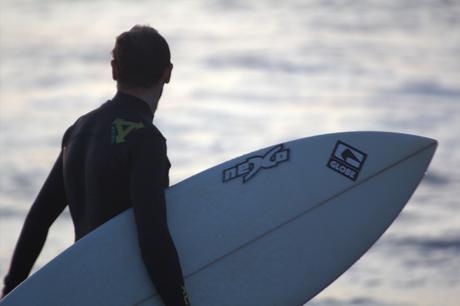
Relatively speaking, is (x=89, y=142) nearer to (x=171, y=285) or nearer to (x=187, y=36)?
(x=171, y=285)

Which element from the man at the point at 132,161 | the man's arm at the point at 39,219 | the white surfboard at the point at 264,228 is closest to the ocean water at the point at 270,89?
the white surfboard at the point at 264,228

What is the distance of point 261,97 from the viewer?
11.5 meters

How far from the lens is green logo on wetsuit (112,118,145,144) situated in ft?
11.9

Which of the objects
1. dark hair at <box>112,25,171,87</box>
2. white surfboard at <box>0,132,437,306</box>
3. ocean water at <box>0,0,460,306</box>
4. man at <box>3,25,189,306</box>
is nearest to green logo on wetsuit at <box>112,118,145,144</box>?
man at <box>3,25,189,306</box>

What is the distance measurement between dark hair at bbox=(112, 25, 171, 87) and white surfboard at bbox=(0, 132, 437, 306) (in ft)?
1.30

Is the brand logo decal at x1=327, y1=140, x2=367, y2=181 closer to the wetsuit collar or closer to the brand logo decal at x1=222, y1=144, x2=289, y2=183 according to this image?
the brand logo decal at x1=222, y1=144, x2=289, y2=183

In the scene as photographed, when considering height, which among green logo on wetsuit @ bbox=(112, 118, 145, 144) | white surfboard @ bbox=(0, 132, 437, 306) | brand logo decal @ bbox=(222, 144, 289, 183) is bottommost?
white surfboard @ bbox=(0, 132, 437, 306)

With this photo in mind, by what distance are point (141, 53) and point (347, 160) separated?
3.17 ft

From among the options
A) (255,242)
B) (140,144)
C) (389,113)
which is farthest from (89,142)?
(389,113)

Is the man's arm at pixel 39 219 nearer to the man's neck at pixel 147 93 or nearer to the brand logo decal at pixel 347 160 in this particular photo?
the man's neck at pixel 147 93

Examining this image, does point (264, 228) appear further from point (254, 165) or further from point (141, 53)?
point (141, 53)

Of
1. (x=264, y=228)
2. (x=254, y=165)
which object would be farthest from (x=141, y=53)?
(x=264, y=228)

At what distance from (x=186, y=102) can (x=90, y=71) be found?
1.53m

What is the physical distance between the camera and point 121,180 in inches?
144
